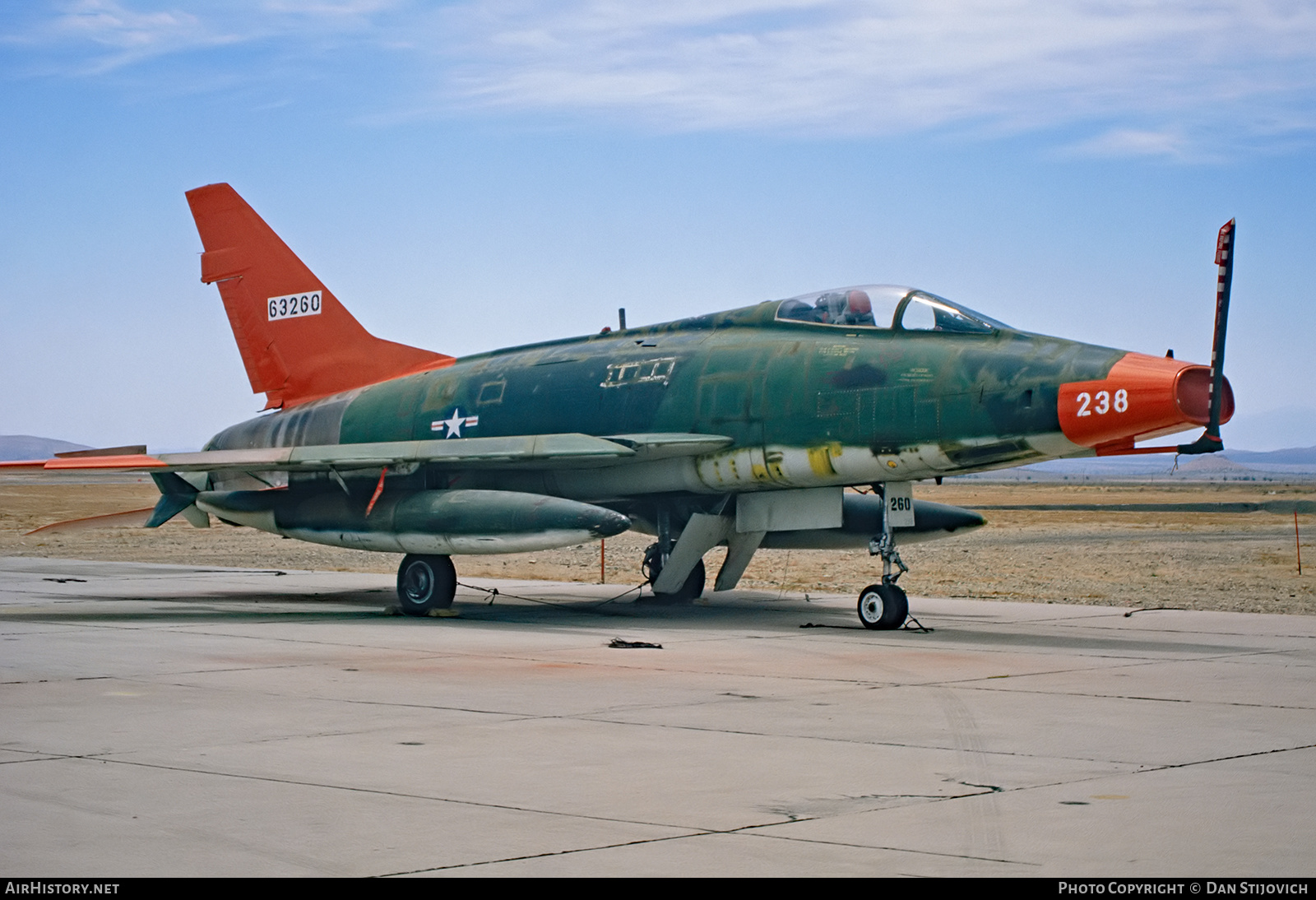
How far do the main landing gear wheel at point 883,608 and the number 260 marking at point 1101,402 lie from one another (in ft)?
8.64

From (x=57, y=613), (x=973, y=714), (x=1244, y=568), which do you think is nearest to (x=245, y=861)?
(x=973, y=714)

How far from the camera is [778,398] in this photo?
14.3 m

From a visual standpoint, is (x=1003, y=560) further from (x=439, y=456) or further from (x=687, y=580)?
(x=439, y=456)

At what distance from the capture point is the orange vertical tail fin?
19516 mm

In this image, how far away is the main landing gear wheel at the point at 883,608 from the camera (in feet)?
45.2

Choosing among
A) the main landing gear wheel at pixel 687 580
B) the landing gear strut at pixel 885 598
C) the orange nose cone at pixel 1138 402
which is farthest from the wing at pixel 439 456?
the orange nose cone at pixel 1138 402

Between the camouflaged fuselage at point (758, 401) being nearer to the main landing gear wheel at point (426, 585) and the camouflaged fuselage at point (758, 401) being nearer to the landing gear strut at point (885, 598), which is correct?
the landing gear strut at point (885, 598)

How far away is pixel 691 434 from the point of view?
14914mm

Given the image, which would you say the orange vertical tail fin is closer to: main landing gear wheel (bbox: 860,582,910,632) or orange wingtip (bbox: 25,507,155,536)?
orange wingtip (bbox: 25,507,155,536)

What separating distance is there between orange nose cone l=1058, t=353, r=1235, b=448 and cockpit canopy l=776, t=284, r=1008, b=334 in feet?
5.17

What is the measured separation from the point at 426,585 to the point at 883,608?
205 inches

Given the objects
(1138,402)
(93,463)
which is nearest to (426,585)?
(93,463)

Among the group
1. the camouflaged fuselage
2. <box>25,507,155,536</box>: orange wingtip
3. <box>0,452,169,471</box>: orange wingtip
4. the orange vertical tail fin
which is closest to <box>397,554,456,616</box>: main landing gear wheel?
the camouflaged fuselage

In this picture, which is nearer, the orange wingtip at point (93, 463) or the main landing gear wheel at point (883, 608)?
the main landing gear wheel at point (883, 608)
